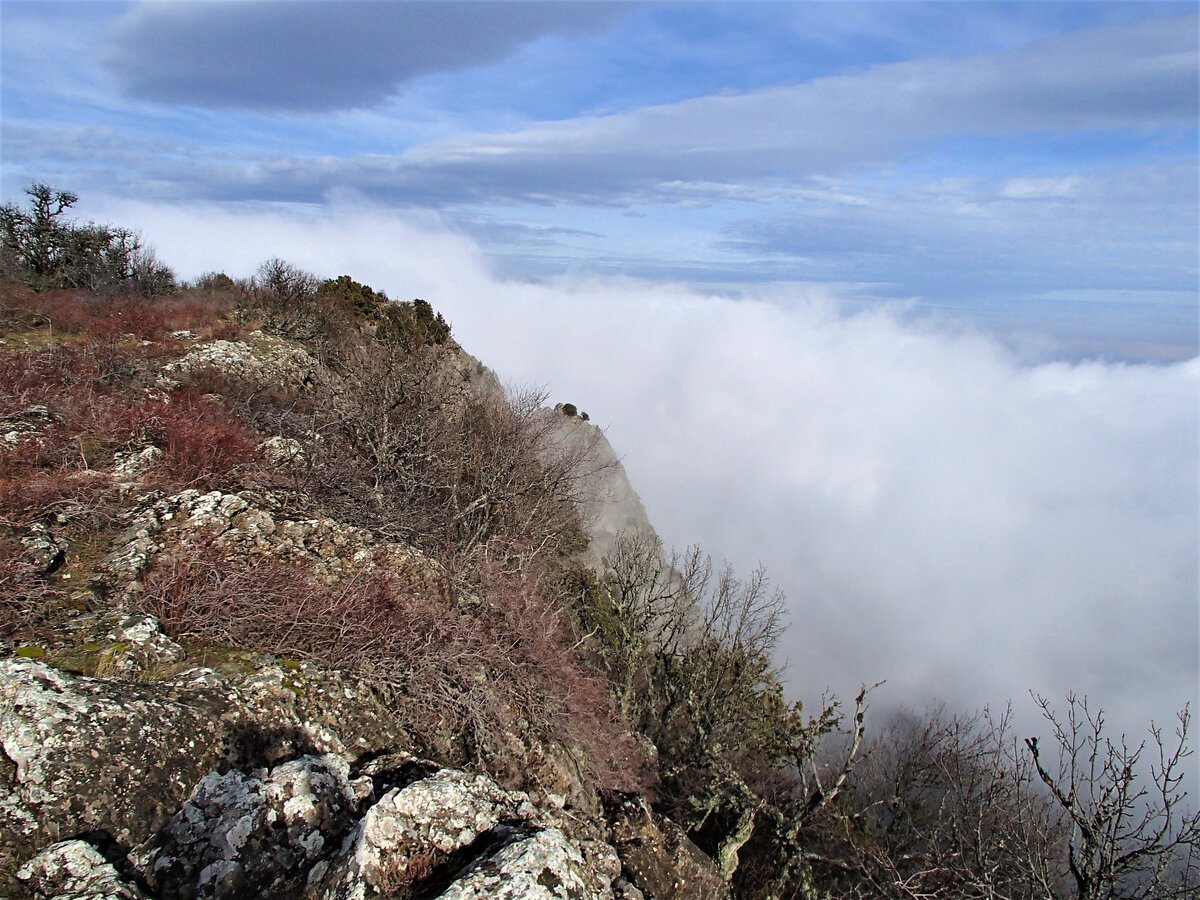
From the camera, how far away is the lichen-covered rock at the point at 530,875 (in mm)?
3924

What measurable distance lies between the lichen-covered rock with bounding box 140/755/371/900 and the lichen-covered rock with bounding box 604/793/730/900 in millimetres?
2714

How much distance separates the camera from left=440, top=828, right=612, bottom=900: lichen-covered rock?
12.9 ft

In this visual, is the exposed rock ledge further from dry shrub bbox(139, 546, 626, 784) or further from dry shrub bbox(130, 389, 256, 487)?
dry shrub bbox(130, 389, 256, 487)

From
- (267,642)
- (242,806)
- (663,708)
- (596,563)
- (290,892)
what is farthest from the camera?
(596,563)

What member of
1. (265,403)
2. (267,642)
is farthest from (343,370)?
(267,642)

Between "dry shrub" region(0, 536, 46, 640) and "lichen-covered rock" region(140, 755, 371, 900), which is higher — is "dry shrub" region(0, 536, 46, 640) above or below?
above

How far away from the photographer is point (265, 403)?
13.5m

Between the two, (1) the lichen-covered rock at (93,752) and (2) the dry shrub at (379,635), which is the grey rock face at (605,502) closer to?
(2) the dry shrub at (379,635)

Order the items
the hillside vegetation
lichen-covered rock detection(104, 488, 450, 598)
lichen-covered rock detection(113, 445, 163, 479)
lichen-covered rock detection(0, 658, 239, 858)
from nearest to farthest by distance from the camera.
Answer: lichen-covered rock detection(0, 658, 239, 858), the hillside vegetation, lichen-covered rock detection(104, 488, 450, 598), lichen-covered rock detection(113, 445, 163, 479)

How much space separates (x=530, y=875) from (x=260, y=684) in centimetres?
322

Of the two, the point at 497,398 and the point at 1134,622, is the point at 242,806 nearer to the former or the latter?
the point at 497,398

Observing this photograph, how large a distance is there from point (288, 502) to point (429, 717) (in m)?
4.02

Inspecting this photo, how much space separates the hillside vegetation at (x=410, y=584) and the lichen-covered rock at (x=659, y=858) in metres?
0.11

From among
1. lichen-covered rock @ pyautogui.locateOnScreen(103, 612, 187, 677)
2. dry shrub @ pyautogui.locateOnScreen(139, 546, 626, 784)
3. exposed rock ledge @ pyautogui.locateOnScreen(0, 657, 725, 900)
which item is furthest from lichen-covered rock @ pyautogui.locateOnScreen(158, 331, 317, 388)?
exposed rock ledge @ pyautogui.locateOnScreen(0, 657, 725, 900)
